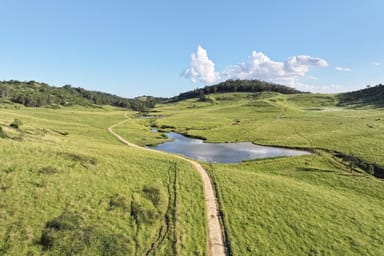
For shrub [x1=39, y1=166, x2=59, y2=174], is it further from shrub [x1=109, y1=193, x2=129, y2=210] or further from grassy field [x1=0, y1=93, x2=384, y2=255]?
shrub [x1=109, y1=193, x2=129, y2=210]

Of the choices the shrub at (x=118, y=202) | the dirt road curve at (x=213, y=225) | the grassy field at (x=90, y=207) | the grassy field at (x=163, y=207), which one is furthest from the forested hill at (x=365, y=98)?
the shrub at (x=118, y=202)

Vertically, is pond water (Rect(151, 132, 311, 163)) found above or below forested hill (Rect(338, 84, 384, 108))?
below

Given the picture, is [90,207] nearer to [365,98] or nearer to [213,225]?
[213,225]

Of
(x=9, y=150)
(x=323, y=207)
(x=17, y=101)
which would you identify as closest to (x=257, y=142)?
(x=323, y=207)

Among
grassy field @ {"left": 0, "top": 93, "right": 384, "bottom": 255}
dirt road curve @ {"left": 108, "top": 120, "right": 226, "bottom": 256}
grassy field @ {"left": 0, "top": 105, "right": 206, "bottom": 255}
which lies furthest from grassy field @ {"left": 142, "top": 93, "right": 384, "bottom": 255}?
grassy field @ {"left": 0, "top": 105, "right": 206, "bottom": 255}

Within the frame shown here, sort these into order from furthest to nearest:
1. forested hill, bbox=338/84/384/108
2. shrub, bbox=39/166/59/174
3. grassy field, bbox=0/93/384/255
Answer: forested hill, bbox=338/84/384/108, shrub, bbox=39/166/59/174, grassy field, bbox=0/93/384/255
